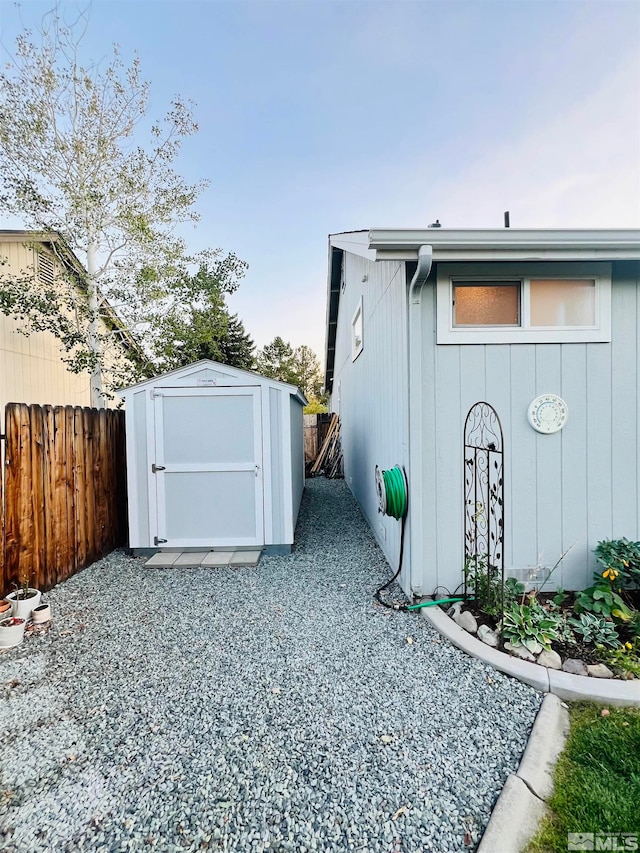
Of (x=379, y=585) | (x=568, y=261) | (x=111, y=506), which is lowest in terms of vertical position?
(x=379, y=585)

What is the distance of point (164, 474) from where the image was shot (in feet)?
15.4

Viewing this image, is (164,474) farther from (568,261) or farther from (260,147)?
(260,147)

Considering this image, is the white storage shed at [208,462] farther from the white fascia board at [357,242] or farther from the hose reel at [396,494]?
the white fascia board at [357,242]

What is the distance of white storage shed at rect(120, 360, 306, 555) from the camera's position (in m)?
4.65

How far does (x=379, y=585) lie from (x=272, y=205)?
9228 mm

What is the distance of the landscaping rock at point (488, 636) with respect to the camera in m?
2.63

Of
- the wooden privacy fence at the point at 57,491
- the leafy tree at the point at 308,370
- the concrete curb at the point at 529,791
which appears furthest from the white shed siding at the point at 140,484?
the leafy tree at the point at 308,370

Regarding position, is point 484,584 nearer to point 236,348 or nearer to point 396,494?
point 396,494

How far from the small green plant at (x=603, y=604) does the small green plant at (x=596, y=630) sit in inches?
4.8

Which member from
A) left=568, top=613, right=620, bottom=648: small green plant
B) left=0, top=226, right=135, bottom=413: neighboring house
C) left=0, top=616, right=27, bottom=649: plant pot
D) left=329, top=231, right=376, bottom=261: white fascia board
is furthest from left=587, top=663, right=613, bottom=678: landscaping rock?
left=0, top=226, right=135, bottom=413: neighboring house

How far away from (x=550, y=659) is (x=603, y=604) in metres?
0.86

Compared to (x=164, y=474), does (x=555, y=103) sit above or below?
above

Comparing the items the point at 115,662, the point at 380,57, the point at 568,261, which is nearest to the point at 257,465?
the point at 115,662

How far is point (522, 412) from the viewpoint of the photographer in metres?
3.28
